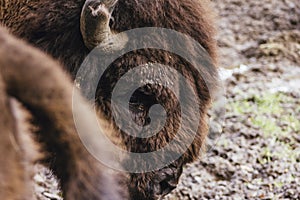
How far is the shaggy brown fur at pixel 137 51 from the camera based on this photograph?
397cm

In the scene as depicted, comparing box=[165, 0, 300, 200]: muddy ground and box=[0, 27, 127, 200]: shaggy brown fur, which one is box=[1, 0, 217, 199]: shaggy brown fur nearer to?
box=[165, 0, 300, 200]: muddy ground

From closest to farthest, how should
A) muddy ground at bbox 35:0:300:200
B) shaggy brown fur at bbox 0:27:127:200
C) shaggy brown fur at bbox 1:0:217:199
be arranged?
shaggy brown fur at bbox 0:27:127:200, shaggy brown fur at bbox 1:0:217:199, muddy ground at bbox 35:0:300:200

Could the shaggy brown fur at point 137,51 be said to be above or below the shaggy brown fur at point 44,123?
below

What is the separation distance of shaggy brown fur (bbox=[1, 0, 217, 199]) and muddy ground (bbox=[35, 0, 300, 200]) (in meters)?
1.35

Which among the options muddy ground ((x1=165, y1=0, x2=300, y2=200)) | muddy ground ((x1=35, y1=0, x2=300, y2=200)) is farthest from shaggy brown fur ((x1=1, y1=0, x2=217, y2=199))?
muddy ground ((x1=35, y1=0, x2=300, y2=200))

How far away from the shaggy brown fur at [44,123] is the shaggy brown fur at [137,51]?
4.62 feet

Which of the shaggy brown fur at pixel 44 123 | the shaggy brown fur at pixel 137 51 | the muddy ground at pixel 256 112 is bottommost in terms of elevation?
the muddy ground at pixel 256 112

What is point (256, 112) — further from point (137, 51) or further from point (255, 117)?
point (137, 51)

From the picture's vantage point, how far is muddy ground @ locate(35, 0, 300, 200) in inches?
250

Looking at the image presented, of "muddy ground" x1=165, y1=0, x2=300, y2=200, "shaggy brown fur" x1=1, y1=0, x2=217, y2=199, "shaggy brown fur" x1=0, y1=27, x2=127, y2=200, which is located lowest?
"muddy ground" x1=165, y1=0, x2=300, y2=200

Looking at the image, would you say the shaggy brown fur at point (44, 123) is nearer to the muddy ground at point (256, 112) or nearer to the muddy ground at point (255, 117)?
the muddy ground at point (256, 112)

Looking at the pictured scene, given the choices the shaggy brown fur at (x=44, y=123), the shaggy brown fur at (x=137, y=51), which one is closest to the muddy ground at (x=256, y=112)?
the shaggy brown fur at (x=137, y=51)

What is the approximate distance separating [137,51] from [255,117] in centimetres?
417

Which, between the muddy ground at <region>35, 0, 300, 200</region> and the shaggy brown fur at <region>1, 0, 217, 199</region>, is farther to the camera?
the muddy ground at <region>35, 0, 300, 200</region>
